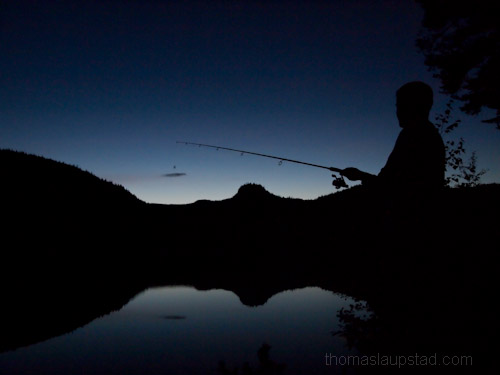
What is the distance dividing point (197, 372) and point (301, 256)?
10.5m

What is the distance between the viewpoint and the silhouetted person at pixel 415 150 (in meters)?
3.61

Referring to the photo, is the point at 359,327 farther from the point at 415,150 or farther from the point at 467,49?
the point at 467,49

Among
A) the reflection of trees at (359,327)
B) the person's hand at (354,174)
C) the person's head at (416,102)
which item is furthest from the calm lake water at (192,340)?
the person's head at (416,102)

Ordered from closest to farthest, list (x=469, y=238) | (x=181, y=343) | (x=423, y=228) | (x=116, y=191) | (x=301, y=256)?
(x=423, y=228)
(x=181, y=343)
(x=469, y=238)
(x=301, y=256)
(x=116, y=191)

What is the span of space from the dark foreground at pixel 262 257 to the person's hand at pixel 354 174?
15.0 inches

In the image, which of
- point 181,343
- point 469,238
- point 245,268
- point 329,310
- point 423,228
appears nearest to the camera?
point 423,228

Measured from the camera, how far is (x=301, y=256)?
13906 mm

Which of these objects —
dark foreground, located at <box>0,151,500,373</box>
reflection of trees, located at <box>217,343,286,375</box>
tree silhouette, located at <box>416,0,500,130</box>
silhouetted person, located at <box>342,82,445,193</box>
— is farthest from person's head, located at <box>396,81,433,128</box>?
tree silhouette, located at <box>416,0,500,130</box>

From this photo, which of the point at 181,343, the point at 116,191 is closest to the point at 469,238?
the point at 181,343

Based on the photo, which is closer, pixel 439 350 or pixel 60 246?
pixel 439 350

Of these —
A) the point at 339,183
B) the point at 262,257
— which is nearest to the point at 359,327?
the point at 339,183

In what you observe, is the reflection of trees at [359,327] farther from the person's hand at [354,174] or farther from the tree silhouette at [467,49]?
the tree silhouette at [467,49]

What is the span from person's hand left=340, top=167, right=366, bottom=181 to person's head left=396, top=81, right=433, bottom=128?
856 mm

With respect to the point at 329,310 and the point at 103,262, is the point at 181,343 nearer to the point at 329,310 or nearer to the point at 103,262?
the point at 329,310
